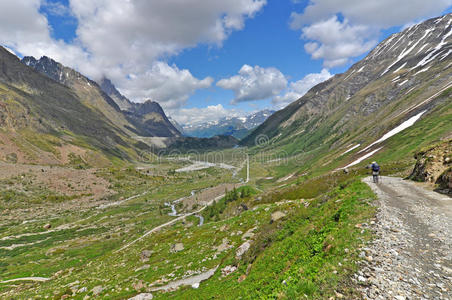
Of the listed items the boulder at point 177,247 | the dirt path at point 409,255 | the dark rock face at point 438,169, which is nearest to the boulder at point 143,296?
the boulder at point 177,247

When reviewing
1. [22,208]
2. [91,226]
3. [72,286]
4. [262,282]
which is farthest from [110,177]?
[262,282]

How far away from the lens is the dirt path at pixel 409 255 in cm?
822

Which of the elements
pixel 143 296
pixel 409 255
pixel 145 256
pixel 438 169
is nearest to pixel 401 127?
pixel 438 169

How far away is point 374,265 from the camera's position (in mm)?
9703

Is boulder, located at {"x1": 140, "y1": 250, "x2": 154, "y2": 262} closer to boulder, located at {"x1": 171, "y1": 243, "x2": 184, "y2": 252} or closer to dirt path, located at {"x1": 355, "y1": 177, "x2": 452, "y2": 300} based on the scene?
boulder, located at {"x1": 171, "y1": 243, "x2": 184, "y2": 252}

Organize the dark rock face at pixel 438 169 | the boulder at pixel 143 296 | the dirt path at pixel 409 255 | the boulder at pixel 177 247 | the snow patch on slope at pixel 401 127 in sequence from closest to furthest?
the dirt path at pixel 409 255, the dark rock face at pixel 438 169, the boulder at pixel 143 296, the boulder at pixel 177 247, the snow patch on slope at pixel 401 127

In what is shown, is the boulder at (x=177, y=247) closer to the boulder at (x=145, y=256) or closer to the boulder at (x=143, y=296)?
the boulder at (x=145, y=256)

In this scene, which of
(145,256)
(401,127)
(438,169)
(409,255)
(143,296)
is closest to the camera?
(409,255)

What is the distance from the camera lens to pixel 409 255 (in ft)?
34.6

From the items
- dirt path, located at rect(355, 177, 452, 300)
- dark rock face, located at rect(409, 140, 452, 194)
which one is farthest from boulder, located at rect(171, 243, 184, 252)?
dark rock face, located at rect(409, 140, 452, 194)

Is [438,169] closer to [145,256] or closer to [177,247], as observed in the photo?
[177,247]

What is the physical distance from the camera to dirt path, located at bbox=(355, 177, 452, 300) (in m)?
8.22

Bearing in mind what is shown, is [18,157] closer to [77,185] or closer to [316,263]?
[77,185]

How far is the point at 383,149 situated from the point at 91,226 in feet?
378
